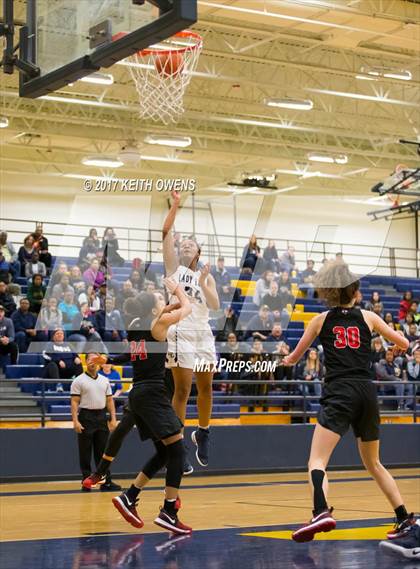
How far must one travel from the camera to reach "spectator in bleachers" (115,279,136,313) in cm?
1652

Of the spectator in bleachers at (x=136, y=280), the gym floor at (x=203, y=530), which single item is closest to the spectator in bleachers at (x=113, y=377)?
the spectator in bleachers at (x=136, y=280)

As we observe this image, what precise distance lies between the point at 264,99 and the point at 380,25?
5559 mm

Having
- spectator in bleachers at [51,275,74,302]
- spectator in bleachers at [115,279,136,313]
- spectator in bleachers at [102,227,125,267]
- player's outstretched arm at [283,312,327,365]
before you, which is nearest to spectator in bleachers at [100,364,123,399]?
spectator in bleachers at [115,279,136,313]

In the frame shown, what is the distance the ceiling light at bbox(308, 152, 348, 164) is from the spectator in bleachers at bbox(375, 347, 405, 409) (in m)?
11.5

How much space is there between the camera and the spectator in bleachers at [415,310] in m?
22.5

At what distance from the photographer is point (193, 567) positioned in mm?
6496

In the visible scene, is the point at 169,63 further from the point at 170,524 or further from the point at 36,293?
the point at 170,524

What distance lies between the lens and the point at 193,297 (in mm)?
9109

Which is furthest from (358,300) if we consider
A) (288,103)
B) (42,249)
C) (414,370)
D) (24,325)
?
(288,103)

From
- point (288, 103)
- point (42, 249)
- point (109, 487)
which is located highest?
point (288, 103)

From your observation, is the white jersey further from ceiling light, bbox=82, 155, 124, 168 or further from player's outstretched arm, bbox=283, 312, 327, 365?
ceiling light, bbox=82, 155, 124, 168

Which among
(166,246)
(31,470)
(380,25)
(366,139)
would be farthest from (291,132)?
(166,246)

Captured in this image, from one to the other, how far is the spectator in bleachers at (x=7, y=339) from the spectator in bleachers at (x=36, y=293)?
3.41 ft

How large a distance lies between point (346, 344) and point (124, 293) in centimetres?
1035
